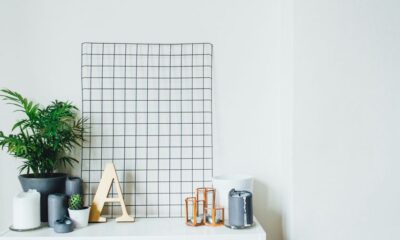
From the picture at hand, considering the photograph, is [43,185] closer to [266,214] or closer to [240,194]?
[240,194]

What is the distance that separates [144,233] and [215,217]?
309 mm

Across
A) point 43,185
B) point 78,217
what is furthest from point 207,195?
point 43,185

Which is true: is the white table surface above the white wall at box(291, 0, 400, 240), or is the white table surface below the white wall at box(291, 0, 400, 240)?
below

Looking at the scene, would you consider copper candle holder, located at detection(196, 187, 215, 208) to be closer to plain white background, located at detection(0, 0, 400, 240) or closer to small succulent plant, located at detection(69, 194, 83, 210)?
plain white background, located at detection(0, 0, 400, 240)

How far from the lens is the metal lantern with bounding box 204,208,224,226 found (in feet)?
5.66

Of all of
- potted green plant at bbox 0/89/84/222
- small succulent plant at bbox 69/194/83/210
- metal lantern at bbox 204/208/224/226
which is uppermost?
potted green plant at bbox 0/89/84/222

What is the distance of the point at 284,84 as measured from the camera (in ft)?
6.15

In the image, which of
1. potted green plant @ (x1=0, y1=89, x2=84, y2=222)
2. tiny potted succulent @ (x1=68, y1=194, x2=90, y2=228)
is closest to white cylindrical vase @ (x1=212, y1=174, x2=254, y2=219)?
tiny potted succulent @ (x1=68, y1=194, x2=90, y2=228)

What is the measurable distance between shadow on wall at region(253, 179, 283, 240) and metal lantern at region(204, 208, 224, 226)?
0.27m

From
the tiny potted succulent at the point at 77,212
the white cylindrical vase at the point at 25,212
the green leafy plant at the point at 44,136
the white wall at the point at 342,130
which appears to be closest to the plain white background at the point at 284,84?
the white wall at the point at 342,130

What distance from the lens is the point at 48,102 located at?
6.30ft

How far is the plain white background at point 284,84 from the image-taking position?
1.76 metres

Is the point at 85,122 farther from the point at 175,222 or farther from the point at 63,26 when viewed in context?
the point at 175,222

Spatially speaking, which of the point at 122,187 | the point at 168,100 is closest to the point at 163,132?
the point at 168,100
